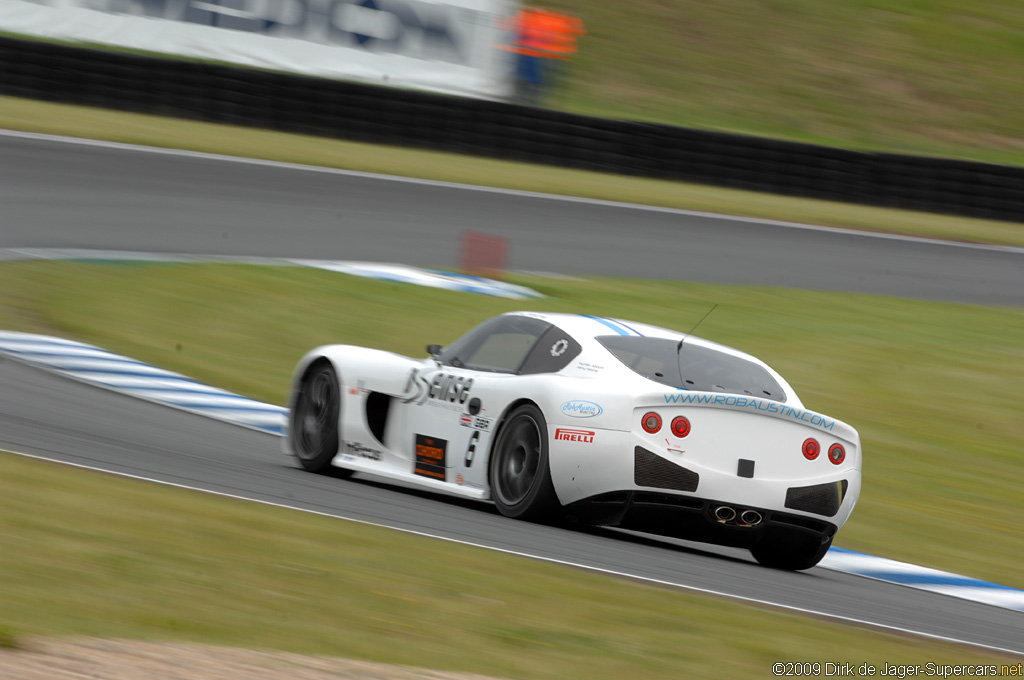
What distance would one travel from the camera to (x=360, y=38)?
75.8 feet

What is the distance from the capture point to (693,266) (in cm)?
1545

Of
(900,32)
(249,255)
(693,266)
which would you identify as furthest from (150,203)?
(900,32)

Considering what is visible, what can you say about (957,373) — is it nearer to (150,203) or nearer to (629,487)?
(629,487)

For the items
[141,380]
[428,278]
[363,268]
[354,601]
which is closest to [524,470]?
[354,601]

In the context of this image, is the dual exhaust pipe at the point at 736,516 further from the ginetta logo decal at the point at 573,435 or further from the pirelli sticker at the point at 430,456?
the pirelli sticker at the point at 430,456

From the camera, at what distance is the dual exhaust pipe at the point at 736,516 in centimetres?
624

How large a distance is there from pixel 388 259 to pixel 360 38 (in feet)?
33.9

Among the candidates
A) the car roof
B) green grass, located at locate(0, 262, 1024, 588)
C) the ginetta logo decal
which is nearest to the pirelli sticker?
the car roof

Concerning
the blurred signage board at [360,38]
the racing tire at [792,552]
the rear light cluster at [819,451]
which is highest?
the blurred signage board at [360,38]

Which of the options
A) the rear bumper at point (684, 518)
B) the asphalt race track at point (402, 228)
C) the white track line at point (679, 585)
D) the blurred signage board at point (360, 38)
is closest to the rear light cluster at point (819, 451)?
the rear bumper at point (684, 518)

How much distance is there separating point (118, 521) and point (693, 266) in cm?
1097

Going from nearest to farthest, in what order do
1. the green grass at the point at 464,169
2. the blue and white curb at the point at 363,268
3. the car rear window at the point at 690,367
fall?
the car rear window at the point at 690,367, the blue and white curb at the point at 363,268, the green grass at the point at 464,169

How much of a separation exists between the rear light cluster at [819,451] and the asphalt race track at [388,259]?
1.85 feet

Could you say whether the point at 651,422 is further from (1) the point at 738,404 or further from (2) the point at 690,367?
(2) the point at 690,367
